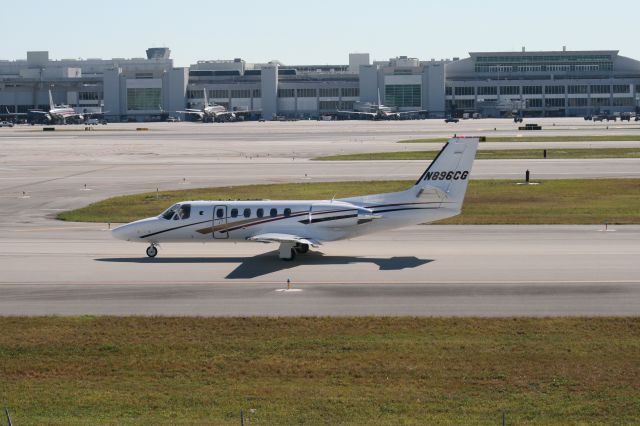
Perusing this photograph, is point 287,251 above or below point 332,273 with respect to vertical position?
above

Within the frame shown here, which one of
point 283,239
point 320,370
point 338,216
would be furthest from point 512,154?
point 320,370

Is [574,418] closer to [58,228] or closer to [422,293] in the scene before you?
[422,293]

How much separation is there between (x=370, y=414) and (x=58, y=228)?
35.8 metres

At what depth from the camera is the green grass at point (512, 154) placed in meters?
101

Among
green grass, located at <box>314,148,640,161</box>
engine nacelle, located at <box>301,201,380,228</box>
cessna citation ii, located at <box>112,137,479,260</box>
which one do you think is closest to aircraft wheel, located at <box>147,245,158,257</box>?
cessna citation ii, located at <box>112,137,479,260</box>

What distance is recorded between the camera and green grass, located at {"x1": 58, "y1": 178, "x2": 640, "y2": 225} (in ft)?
178

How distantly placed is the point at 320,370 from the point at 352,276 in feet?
43.3

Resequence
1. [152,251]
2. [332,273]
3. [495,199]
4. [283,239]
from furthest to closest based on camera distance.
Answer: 1. [495,199]
2. [152,251]
3. [283,239]
4. [332,273]

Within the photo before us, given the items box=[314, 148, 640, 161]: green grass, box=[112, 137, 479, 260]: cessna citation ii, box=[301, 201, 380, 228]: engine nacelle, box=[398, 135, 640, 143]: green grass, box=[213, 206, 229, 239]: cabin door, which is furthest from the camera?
box=[398, 135, 640, 143]: green grass

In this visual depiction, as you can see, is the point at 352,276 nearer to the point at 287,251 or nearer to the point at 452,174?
the point at 287,251

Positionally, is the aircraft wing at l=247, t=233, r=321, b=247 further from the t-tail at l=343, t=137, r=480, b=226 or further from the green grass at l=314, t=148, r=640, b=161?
the green grass at l=314, t=148, r=640, b=161

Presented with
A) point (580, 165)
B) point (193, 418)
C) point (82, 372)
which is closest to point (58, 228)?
point (82, 372)

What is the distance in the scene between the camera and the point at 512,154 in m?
104

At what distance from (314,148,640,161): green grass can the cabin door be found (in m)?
59.7
